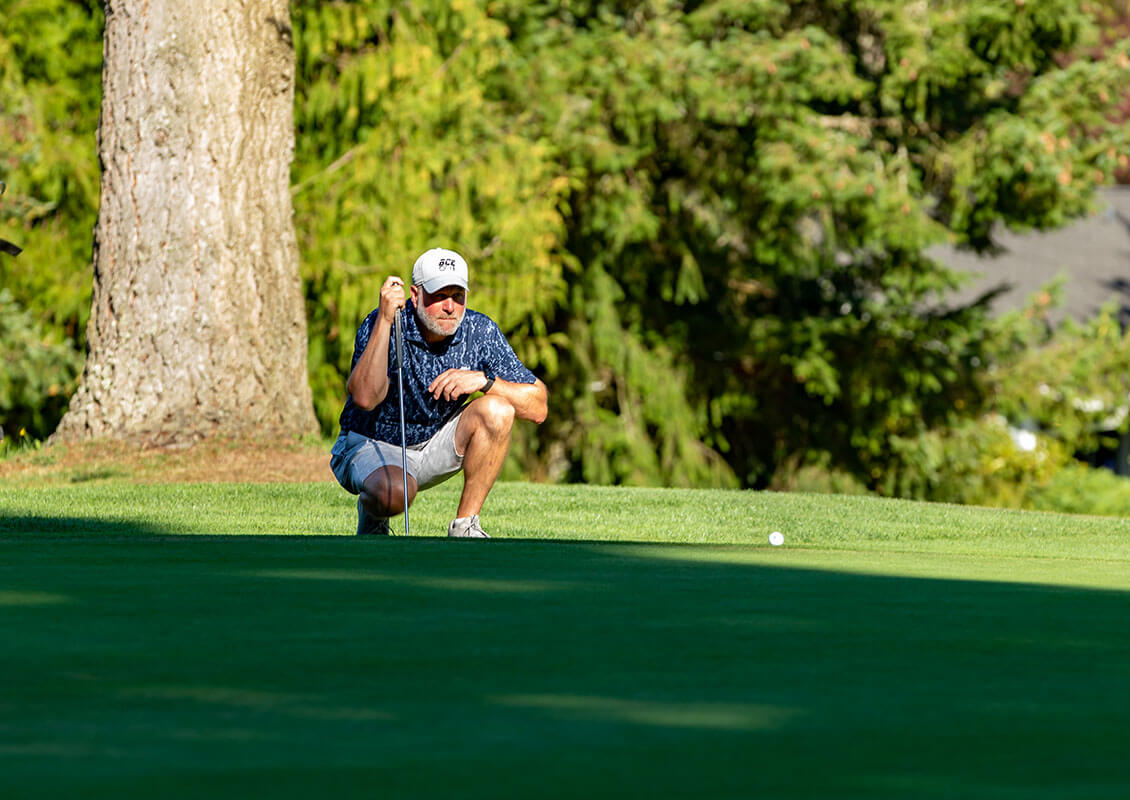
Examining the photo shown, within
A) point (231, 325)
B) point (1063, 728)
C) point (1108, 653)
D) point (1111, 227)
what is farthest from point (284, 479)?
point (1111, 227)

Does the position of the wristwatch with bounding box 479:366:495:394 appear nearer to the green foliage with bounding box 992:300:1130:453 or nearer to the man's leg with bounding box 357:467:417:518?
the man's leg with bounding box 357:467:417:518

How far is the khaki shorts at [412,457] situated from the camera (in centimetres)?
862

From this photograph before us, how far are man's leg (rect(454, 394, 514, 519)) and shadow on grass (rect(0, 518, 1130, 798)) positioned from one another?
8.61 feet

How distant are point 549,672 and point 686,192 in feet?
63.4

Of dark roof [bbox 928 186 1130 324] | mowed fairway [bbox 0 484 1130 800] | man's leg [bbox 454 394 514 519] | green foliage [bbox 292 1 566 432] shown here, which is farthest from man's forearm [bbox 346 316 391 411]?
dark roof [bbox 928 186 1130 324]

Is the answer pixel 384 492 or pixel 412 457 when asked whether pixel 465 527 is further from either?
pixel 412 457

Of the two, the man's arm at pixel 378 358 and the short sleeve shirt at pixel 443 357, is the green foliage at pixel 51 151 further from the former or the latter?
the man's arm at pixel 378 358

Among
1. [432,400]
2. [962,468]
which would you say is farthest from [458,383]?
[962,468]

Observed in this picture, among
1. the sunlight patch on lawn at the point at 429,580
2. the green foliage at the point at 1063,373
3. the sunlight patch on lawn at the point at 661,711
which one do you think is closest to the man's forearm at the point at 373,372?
the sunlight patch on lawn at the point at 429,580

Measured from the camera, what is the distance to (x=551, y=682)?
360 centimetres

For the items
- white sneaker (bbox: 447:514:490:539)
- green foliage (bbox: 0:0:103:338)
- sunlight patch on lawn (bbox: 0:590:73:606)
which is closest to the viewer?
sunlight patch on lawn (bbox: 0:590:73:606)

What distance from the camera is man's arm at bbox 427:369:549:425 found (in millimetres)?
8242

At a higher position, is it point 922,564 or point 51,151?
point 51,151

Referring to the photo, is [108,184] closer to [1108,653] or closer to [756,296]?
[1108,653]
